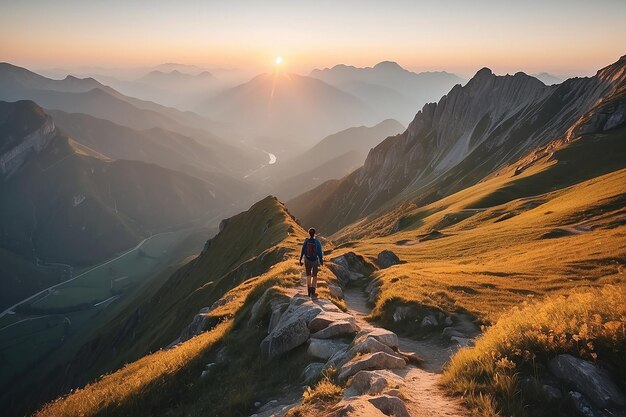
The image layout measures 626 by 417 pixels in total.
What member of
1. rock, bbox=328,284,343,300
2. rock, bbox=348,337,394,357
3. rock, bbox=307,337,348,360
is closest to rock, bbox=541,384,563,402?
rock, bbox=348,337,394,357

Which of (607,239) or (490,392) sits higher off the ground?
(490,392)

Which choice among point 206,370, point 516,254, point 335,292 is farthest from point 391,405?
point 516,254

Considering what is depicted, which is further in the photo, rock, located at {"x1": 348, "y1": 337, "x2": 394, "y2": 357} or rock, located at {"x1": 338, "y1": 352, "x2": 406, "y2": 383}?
rock, located at {"x1": 348, "y1": 337, "x2": 394, "y2": 357}

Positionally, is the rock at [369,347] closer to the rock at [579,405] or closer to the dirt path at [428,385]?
the dirt path at [428,385]

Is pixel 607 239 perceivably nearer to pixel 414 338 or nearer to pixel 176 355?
pixel 414 338

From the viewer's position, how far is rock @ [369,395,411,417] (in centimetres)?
920

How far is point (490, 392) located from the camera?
357 inches

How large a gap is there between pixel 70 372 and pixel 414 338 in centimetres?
16205

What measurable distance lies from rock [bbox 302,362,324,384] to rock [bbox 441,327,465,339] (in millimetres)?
6997

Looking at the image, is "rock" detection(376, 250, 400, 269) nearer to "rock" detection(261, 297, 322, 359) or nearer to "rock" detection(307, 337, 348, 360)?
"rock" detection(261, 297, 322, 359)

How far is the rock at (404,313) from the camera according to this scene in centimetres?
2123

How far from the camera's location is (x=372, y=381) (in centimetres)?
1088

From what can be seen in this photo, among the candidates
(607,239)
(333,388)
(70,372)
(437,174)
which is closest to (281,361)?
(333,388)

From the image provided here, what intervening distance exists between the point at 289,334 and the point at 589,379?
38.1ft
